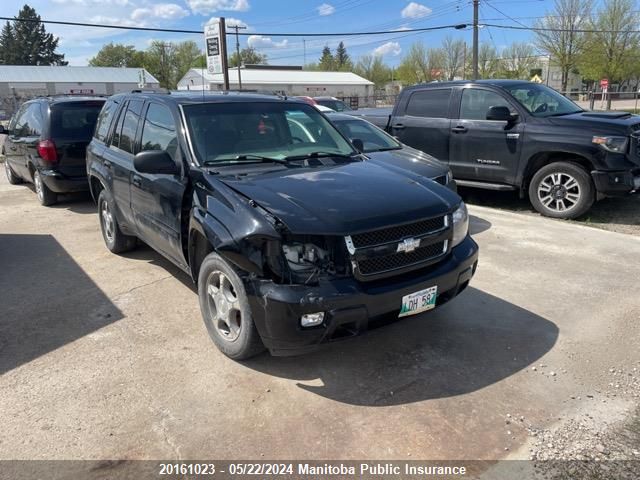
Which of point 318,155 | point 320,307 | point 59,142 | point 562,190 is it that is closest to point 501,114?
point 562,190

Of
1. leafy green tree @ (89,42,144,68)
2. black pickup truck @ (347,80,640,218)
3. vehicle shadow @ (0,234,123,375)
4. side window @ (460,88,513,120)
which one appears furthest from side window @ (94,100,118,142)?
leafy green tree @ (89,42,144,68)

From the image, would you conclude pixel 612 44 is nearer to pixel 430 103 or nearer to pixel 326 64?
pixel 430 103

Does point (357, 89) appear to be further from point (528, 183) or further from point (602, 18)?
point (528, 183)

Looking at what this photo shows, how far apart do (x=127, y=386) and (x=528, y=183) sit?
6.51 m

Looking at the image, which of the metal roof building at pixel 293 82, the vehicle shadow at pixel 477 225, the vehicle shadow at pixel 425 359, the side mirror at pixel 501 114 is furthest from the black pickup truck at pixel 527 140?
the metal roof building at pixel 293 82

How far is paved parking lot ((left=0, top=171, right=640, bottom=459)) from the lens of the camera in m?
2.81

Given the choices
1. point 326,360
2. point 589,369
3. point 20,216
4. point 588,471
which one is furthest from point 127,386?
point 20,216

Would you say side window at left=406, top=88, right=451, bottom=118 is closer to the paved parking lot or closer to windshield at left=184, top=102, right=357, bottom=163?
the paved parking lot

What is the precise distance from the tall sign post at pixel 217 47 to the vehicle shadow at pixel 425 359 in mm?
15816

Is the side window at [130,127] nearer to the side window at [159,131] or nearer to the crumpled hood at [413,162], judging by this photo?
the side window at [159,131]

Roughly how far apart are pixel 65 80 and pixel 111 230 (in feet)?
237

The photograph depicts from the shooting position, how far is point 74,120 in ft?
27.3

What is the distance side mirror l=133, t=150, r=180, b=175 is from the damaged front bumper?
1335mm

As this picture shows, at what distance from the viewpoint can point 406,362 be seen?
357 centimetres
